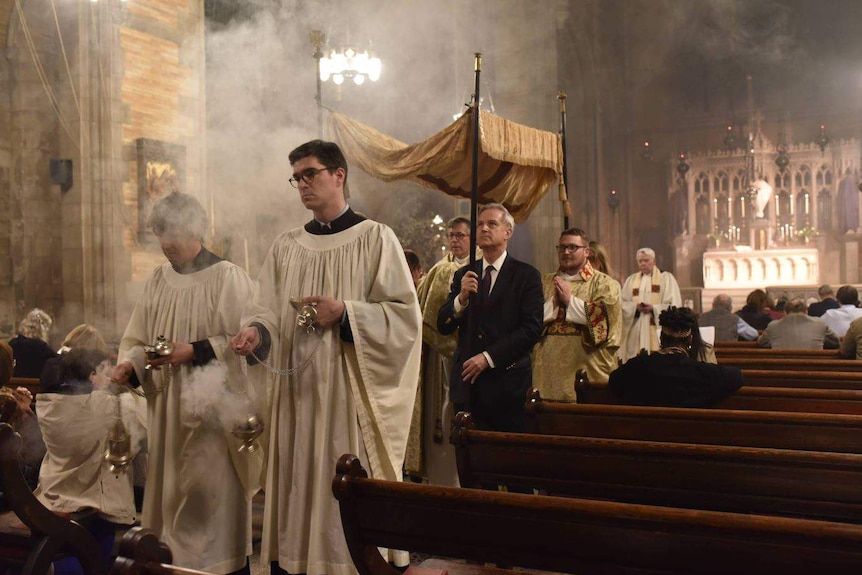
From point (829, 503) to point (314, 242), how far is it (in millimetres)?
1884

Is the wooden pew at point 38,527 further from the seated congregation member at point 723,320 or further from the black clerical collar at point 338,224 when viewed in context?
the seated congregation member at point 723,320

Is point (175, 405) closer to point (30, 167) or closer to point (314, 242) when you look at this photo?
point (314, 242)

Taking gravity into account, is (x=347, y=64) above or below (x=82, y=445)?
above

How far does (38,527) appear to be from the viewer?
2408 millimetres

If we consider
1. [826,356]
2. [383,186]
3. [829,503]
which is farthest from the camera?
[383,186]

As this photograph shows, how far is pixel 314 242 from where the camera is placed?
9.99ft

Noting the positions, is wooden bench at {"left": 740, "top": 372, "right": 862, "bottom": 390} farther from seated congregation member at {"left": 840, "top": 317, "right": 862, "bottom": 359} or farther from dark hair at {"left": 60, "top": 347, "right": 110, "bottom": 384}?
dark hair at {"left": 60, "top": 347, "right": 110, "bottom": 384}

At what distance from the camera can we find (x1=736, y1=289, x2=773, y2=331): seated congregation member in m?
9.66

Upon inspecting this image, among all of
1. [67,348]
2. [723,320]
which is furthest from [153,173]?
[67,348]

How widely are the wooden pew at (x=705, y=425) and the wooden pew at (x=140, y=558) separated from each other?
2.16 metres

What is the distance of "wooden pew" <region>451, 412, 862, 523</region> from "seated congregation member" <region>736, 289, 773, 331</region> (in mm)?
7416

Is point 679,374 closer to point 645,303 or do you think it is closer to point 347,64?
point 645,303

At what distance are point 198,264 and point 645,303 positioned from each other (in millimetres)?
5191

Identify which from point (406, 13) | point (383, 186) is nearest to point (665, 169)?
point (383, 186)
